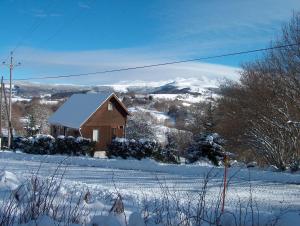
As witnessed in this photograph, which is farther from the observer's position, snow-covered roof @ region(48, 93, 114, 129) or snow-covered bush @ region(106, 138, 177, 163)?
snow-covered roof @ region(48, 93, 114, 129)

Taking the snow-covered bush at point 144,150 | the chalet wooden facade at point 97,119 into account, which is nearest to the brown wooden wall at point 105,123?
the chalet wooden facade at point 97,119

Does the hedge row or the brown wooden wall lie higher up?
the brown wooden wall

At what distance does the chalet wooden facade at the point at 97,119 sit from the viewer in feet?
143

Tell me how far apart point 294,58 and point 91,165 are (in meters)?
13.7

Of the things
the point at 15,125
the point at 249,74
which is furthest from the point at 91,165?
the point at 15,125

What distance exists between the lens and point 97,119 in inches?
1746

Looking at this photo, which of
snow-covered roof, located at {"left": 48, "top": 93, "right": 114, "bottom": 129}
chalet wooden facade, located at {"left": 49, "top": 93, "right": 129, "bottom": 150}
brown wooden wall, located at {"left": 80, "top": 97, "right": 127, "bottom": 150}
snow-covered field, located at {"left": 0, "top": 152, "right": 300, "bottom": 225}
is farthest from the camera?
snow-covered roof, located at {"left": 48, "top": 93, "right": 114, "bottom": 129}

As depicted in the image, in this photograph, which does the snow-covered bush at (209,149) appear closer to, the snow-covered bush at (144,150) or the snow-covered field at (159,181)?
the snow-covered bush at (144,150)

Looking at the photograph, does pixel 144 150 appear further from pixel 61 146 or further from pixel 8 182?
pixel 8 182

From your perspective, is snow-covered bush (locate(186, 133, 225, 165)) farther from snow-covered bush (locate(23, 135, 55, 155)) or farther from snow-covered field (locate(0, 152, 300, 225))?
snow-covered bush (locate(23, 135, 55, 155))

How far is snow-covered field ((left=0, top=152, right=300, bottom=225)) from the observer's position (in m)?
11.2

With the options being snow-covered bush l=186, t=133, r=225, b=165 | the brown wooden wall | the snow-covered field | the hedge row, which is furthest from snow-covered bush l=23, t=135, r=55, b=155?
the brown wooden wall

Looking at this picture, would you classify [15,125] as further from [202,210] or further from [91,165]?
[202,210]

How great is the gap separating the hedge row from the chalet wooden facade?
1146 cm
